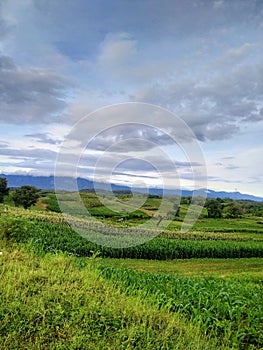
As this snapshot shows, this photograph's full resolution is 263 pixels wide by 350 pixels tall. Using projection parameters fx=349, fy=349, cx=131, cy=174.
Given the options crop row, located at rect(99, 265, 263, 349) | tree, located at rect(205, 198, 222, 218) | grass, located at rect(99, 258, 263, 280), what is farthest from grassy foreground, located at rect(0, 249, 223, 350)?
tree, located at rect(205, 198, 222, 218)

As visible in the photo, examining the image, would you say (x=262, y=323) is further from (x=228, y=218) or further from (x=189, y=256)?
(x=228, y=218)

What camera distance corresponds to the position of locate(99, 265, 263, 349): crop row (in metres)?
4.43

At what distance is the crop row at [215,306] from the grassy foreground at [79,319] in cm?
26

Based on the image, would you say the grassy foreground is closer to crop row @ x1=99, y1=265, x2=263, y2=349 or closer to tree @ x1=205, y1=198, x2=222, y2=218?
crop row @ x1=99, y1=265, x2=263, y2=349

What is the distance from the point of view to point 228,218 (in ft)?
135

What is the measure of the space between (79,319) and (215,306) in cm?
204

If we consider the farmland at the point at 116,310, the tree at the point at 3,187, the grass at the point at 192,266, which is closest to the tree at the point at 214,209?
the grass at the point at 192,266

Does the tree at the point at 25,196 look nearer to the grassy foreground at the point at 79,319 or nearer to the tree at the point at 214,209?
the tree at the point at 214,209

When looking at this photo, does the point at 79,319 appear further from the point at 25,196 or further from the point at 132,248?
the point at 25,196

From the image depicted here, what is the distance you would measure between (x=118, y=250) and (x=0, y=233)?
24.9 feet

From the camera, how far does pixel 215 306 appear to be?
16.6 feet

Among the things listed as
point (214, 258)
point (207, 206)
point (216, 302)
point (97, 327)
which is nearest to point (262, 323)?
point (216, 302)

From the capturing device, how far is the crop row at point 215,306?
4426mm

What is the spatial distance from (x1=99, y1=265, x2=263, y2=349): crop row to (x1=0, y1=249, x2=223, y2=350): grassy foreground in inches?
10.1
